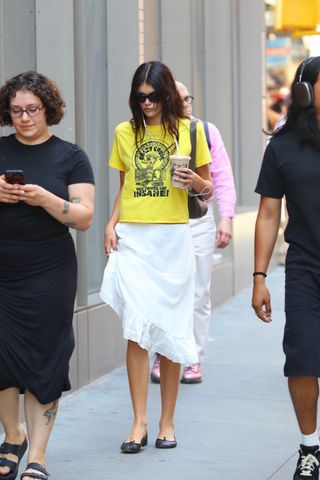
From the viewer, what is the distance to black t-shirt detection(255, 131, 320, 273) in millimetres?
5512

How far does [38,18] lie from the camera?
7.46 m

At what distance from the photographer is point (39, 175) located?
18.1ft

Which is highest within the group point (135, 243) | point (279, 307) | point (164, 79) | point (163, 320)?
point (164, 79)

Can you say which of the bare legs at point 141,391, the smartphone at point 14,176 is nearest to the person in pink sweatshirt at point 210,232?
the bare legs at point 141,391

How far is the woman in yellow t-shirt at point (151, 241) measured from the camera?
21.2ft

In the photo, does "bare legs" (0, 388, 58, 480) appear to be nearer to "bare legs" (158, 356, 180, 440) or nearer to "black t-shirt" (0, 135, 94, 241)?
"black t-shirt" (0, 135, 94, 241)

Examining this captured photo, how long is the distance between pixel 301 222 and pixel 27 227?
1207 millimetres

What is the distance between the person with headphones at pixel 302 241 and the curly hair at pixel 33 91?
3.21 feet

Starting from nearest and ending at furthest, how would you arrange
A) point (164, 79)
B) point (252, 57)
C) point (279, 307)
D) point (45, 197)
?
1. point (45, 197)
2. point (164, 79)
3. point (279, 307)
4. point (252, 57)

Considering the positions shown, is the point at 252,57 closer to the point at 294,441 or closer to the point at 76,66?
the point at 76,66

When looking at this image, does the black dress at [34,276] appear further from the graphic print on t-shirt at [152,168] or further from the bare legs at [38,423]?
the graphic print on t-shirt at [152,168]

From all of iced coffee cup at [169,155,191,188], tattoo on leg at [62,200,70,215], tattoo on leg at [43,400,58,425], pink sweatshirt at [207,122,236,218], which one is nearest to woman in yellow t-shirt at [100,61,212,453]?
iced coffee cup at [169,155,191,188]

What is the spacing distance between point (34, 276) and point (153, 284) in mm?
1114

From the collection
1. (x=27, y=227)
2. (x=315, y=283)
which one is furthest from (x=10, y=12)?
(x=315, y=283)
